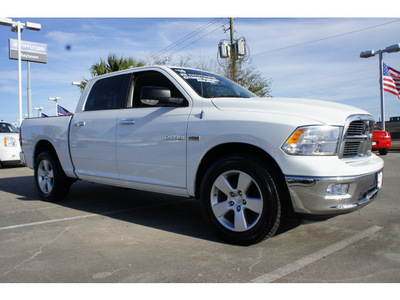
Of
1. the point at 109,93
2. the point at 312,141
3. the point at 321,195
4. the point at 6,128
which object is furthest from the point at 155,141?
the point at 6,128

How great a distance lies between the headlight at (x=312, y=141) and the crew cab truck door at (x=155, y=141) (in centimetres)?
117

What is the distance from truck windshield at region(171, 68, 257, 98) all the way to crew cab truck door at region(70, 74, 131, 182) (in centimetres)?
94

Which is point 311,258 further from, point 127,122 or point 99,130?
point 99,130

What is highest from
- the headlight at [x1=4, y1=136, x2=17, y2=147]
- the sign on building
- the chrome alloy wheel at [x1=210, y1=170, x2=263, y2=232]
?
the sign on building

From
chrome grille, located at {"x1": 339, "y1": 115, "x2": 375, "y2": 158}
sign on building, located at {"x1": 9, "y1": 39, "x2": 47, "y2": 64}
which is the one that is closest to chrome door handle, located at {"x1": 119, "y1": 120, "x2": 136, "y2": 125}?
chrome grille, located at {"x1": 339, "y1": 115, "x2": 375, "y2": 158}

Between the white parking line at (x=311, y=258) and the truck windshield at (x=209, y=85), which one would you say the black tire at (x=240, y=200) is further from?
the truck windshield at (x=209, y=85)

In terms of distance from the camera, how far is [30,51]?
920 inches

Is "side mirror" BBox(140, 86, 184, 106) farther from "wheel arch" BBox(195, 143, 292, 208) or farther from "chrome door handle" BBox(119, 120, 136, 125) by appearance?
"wheel arch" BBox(195, 143, 292, 208)

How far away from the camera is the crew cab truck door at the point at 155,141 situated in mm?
3723

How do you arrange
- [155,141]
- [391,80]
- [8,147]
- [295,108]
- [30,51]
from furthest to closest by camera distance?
[30,51] → [391,80] → [8,147] → [155,141] → [295,108]

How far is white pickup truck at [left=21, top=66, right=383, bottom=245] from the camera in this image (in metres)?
2.95

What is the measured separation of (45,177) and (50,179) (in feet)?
0.48
